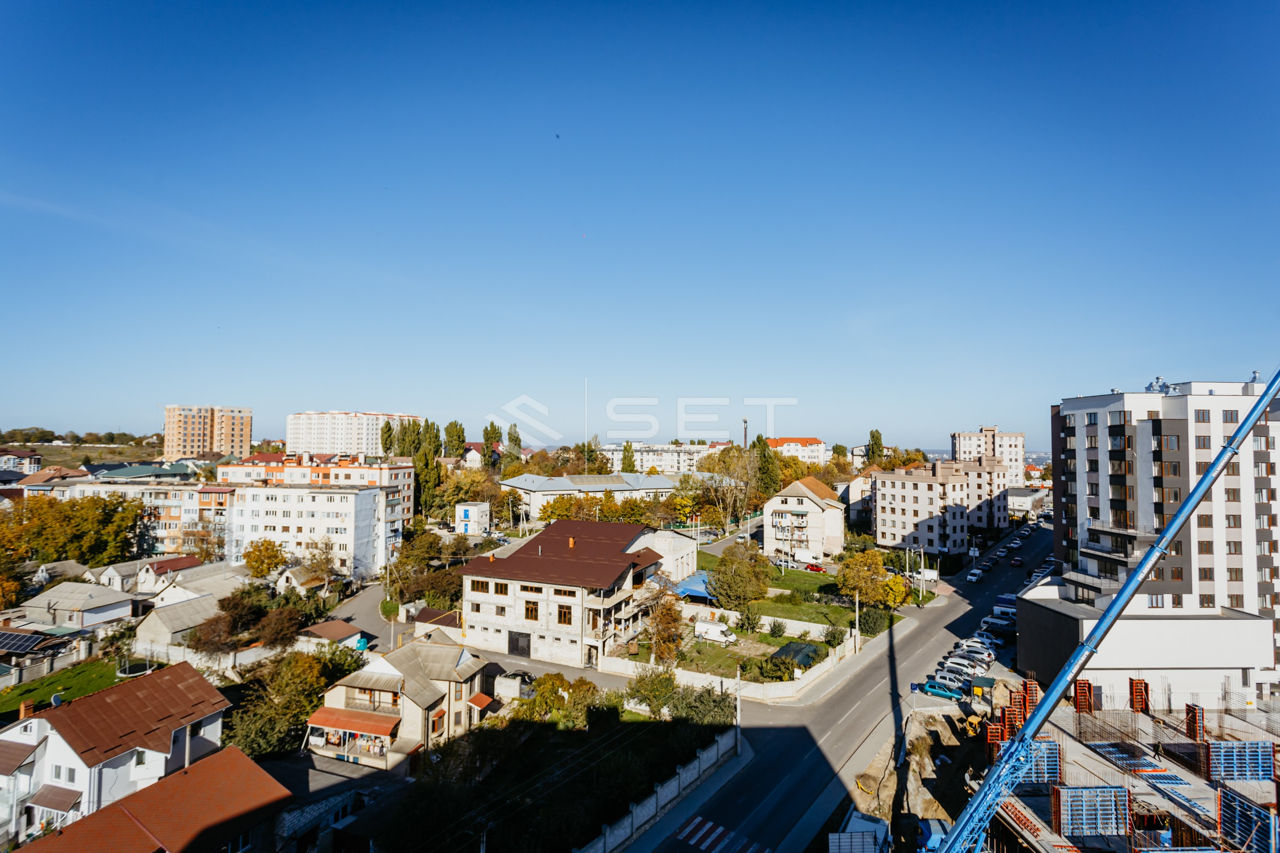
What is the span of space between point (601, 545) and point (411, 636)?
9.93 m

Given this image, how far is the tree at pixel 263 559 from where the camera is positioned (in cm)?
3816

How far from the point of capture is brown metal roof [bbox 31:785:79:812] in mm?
15953

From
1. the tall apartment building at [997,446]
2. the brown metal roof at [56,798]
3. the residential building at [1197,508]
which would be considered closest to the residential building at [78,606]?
the brown metal roof at [56,798]

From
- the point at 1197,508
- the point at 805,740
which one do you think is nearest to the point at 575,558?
the point at 805,740

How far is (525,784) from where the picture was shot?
17469 millimetres

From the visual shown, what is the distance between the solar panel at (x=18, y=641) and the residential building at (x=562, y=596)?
18.6 m

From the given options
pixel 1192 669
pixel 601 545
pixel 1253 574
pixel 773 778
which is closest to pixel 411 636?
pixel 601 545

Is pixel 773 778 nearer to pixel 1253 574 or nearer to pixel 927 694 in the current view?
pixel 927 694

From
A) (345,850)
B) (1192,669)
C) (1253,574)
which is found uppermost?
(1253,574)

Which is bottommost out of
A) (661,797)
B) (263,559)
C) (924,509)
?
(661,797)

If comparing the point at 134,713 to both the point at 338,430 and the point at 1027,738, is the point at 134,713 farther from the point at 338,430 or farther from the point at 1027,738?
the point at 338,430

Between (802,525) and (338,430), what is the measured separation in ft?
361

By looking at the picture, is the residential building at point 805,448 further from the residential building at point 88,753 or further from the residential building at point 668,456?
the residential building at point 88,753

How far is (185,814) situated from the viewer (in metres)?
14.6
